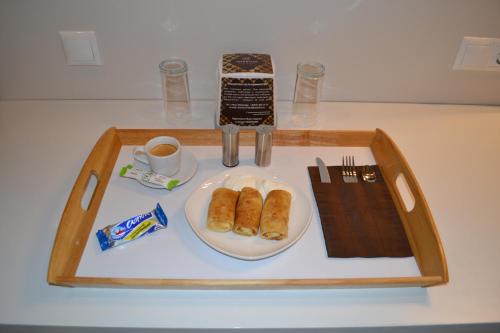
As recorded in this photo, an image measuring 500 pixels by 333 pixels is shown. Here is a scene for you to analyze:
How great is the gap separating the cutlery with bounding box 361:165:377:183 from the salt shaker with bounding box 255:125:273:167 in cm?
23

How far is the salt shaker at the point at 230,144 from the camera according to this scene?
0.79 meters

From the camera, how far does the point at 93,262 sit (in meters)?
0.63

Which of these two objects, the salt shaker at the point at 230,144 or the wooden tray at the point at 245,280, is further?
the salt shaker at the point at 230,144

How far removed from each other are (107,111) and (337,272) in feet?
2.61

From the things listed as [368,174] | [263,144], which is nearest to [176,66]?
[263,144]

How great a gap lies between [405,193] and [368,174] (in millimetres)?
93

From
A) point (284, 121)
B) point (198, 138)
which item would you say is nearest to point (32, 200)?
point (198, 138)

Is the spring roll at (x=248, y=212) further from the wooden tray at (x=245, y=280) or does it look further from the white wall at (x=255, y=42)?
the white wall at (x=255, y=42)

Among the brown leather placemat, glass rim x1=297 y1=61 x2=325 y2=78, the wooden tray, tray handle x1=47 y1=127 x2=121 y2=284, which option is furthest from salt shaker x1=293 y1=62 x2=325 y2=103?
tray handle x1=47 y1=127 x2=121 y2=284

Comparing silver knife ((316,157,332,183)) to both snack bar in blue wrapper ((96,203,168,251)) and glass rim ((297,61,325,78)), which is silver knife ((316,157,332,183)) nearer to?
glass rim ((297,61,325,78))

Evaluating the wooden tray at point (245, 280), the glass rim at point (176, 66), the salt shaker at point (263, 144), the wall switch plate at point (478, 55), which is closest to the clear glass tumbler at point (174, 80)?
the glass rim at point (176, 66)

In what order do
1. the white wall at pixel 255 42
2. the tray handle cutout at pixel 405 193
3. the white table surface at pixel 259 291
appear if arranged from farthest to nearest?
the white wall at pixel 255 42, the tray handle cutout at pixel 405 193, the white table surface at pixel 259 291

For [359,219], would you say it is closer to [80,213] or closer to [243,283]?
[243,283]

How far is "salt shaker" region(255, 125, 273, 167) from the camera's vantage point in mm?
790
